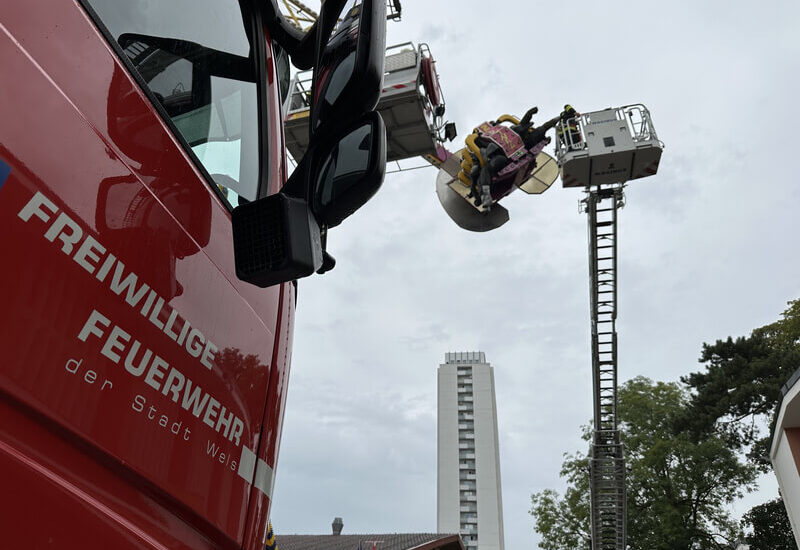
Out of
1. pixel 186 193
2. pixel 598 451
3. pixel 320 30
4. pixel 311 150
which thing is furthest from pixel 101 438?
pixel 598 451

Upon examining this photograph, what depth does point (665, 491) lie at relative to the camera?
23.8 metres

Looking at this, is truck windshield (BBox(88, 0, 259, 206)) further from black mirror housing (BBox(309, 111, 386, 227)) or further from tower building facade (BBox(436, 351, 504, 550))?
tower building facade (BBox(436, 351, 504, 550))

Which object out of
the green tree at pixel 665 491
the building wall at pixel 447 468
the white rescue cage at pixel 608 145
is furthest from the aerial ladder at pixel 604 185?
the building wall at pixel 447 468

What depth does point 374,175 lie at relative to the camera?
146cm

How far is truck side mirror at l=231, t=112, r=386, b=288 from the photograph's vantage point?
145cm

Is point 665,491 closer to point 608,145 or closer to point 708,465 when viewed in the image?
point 708,465

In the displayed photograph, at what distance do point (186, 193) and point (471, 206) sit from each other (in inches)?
363

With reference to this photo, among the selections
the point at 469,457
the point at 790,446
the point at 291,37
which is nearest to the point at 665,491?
the point at 790,446

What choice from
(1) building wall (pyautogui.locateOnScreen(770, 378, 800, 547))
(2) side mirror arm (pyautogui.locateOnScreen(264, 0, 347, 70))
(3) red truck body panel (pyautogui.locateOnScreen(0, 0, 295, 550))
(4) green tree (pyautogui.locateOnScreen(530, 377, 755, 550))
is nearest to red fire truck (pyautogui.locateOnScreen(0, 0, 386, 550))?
(3) red truck body panel (pyautogui.locateOnScreen(0, 0, 295, 550))

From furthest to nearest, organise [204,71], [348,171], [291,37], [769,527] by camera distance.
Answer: [769,527] < [291,37] < [204,71] < [348,171]

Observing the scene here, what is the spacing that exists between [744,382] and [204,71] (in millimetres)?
25232

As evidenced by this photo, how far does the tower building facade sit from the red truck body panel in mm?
83808

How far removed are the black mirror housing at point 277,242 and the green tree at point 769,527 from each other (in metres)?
25.9

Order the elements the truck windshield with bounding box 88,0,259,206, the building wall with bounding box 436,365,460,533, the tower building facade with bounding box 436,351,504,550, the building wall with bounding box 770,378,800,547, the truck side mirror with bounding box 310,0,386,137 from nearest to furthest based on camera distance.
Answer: the truck side mirror with bounding box 310,0,386,137 < the truck windshield with bounding box 88,0,259,206 < the building wall with bounding box 770,378,800,547 < the building wall with bounding box 436,365,460,533 < the tower building facade with bounding box 436,351,504,550
